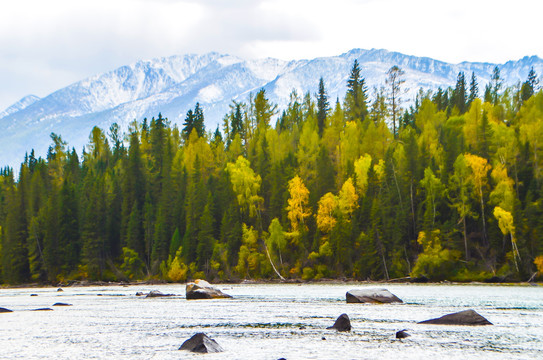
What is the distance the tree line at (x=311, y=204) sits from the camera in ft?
269

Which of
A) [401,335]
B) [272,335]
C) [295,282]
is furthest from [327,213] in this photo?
[401,335]

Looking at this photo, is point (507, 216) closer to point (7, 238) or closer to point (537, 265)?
point (537, 265)

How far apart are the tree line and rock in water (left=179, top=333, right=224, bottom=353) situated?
210 feet

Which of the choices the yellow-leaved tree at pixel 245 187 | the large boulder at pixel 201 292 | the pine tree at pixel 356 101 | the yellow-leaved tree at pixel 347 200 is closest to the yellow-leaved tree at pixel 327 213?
the yellow-leaved tree at pixel 347 200

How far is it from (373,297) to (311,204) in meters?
54.5

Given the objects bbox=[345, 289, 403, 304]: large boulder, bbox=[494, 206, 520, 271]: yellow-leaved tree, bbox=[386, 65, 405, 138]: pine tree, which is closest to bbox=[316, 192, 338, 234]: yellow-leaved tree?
bbox=[494, 206, 520, 271]: yellow-leaved tree

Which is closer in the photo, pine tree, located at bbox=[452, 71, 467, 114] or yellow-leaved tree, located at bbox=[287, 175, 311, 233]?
yellow-leaved tree, located at bbox=[287, 175, 311, 233]

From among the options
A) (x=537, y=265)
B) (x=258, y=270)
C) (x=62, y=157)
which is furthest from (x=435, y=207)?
(x=62, y=157)

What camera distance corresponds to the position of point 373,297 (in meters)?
41.6

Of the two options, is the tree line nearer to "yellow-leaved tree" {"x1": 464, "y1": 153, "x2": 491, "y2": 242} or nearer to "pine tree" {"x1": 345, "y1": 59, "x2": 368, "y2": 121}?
"yellow-leaved tree" {"x1": 464, "y1": 153, "x2": 491, "y2": 242}

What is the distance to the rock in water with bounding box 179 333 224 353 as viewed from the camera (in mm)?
18969

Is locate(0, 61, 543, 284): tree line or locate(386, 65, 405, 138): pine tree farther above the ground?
locate(386, 65, 405, 138): pine tree

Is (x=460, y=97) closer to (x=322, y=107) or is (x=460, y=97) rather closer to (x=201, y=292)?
(x=322, y=107)

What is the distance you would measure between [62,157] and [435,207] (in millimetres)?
105537
